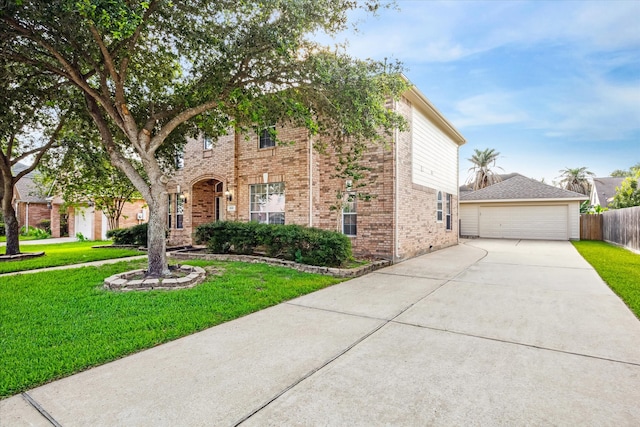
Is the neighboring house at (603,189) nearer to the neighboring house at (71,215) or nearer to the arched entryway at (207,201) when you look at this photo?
the arched entryway at (207,201)

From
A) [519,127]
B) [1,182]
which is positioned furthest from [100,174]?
[519,127]

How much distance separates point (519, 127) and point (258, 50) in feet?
86.5

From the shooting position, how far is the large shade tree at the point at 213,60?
5.63 m

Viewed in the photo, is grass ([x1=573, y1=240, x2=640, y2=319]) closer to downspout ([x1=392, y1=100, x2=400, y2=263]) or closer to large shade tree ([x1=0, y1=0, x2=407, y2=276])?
downspout ([x1=392, y1=100, x2=400, y2=263])

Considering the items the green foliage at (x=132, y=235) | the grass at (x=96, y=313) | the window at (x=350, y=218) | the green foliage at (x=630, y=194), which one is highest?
the green foliage at (x=630, y=194)

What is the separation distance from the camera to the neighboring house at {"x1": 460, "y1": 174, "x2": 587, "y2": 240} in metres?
18.5

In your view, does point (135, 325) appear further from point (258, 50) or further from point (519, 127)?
point (519, 127)

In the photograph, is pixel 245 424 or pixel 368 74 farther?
pixel 368 74

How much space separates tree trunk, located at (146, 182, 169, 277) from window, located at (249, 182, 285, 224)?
493cm

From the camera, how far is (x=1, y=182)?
428 inches

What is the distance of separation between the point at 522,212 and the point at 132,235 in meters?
22.1

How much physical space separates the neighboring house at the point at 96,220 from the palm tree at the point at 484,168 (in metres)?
33.2

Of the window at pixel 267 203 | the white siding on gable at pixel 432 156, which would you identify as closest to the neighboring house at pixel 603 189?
the white siding on gable at pixel 432 156

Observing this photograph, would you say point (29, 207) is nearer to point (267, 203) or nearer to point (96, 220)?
point (96, 220)
